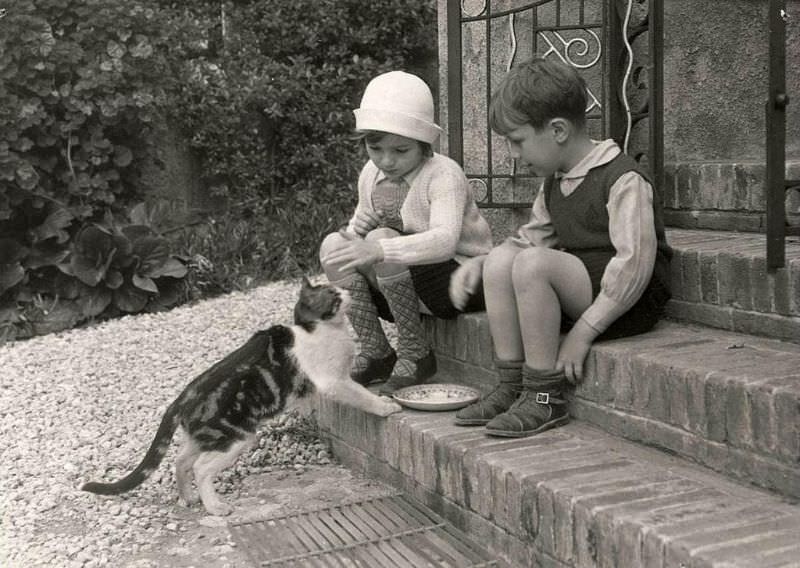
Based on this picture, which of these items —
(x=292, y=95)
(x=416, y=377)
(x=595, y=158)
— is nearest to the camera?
(x=595, y=158)

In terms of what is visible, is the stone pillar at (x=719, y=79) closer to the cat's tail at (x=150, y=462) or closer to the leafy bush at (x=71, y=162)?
the cat's tail at (x=150, y=462)

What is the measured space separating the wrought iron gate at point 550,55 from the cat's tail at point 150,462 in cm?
196

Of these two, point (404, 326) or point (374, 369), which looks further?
point (374, 369)

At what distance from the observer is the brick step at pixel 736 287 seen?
9.80 feet

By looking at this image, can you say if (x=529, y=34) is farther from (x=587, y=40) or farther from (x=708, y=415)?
(x=708, y=415)

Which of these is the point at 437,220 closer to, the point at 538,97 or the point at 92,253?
the point at 538,97

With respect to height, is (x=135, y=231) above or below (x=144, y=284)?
above

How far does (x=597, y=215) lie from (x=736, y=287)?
0.52 meters

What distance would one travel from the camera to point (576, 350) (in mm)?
3049

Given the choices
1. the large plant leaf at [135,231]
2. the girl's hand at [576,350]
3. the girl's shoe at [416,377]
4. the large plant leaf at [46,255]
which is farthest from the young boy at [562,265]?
the large plant leaf at [46,255]

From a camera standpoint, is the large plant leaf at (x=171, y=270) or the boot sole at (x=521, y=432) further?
the large plant leaf at (x=171, y=270)

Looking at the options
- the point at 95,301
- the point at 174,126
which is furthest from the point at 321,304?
the point at 174,126

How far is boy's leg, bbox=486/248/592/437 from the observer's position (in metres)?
2.99

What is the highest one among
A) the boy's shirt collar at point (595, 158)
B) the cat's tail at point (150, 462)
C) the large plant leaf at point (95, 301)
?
the boy's shirt collar at point (595, 158)
